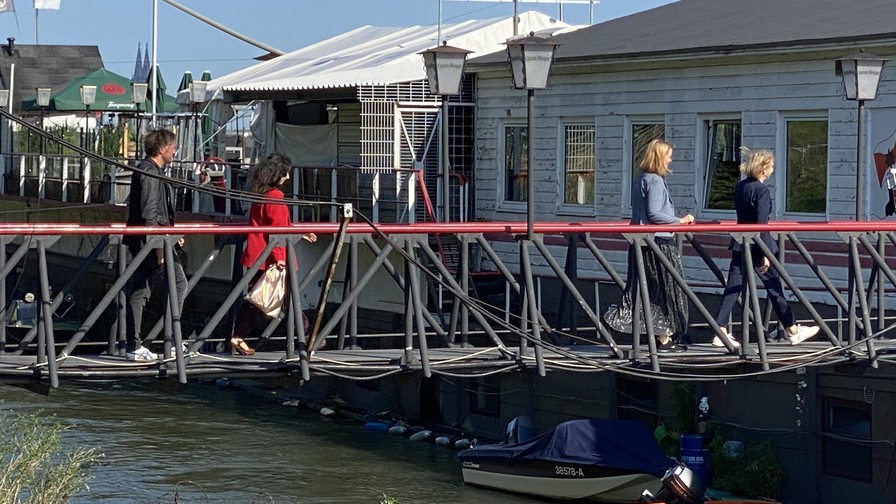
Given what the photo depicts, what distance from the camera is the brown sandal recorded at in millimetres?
10852

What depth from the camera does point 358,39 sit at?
110 ft

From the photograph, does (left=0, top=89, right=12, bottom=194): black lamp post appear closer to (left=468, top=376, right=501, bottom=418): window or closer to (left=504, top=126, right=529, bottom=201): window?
(left=504, top=126, right=529, bottom=201): window

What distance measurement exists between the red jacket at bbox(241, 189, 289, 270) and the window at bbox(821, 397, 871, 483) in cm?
987

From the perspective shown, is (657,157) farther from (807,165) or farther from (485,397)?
(485,397)

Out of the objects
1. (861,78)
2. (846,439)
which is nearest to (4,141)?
(846,439)

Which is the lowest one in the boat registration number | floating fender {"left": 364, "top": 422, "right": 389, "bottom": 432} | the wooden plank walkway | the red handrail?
floating fender {"left": 364, "top": 422, "right": 389, "bottom": 432}

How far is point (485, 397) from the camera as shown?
985 inches

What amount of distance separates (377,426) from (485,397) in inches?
91.7

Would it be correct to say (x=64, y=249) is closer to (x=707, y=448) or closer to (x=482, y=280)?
(x=482, y=280)

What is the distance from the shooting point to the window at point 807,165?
61.6 feet

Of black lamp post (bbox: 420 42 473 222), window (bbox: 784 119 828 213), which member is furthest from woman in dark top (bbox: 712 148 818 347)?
window (bbox: 784 119 828 213)

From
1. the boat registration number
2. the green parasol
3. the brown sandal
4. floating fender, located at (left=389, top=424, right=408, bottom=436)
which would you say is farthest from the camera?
the green parasol

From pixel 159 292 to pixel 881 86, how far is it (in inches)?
741

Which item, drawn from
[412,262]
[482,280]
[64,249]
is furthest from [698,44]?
[64,249]
